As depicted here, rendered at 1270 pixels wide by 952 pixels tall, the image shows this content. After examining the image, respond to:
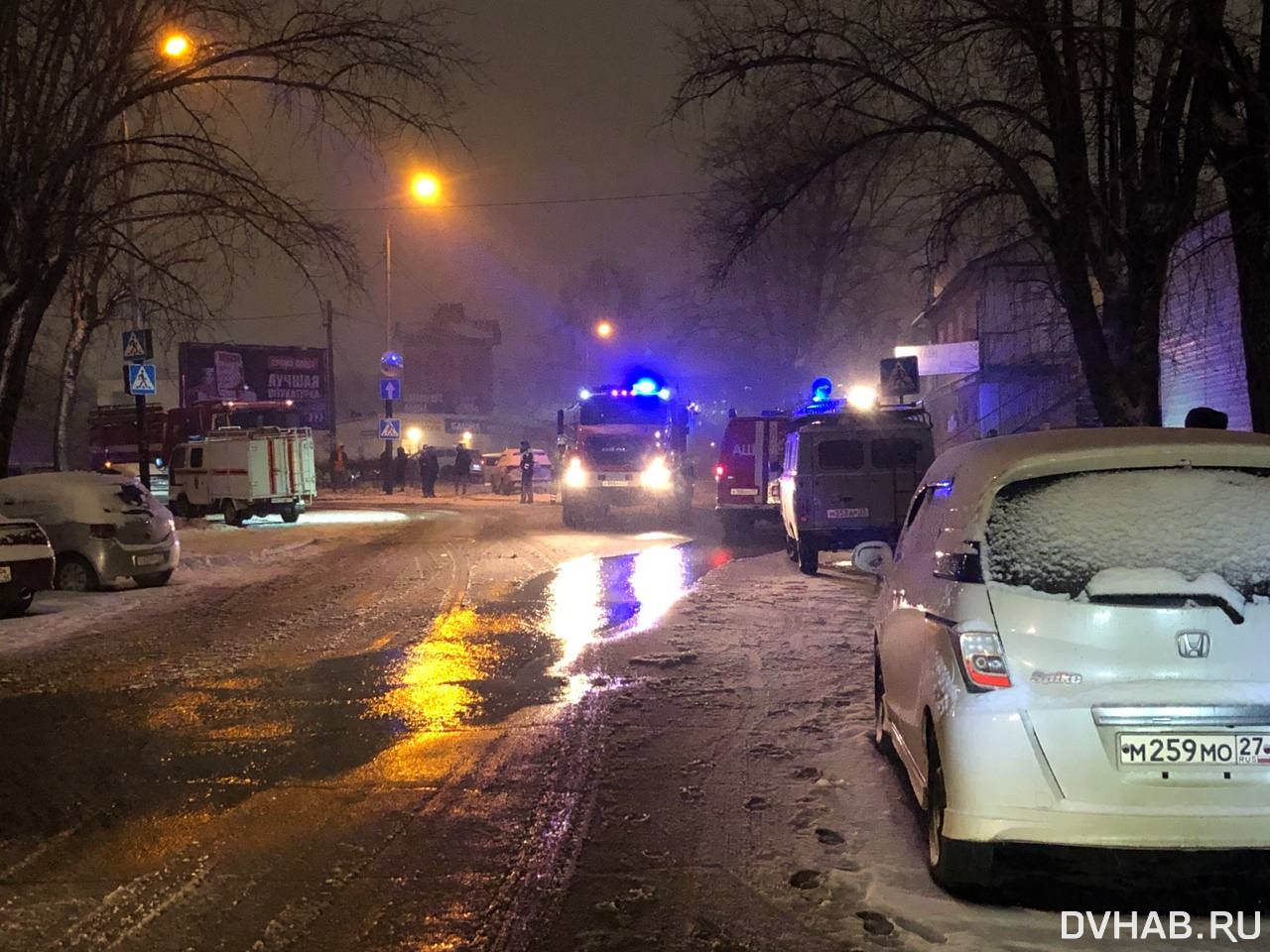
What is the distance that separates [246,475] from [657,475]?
1031cm

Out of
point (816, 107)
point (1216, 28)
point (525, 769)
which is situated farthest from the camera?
point (816, 107)

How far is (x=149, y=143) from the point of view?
1304 centimetres

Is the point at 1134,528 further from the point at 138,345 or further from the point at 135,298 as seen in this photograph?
the point at 135,298

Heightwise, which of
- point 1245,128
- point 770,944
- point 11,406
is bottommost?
point 770,944

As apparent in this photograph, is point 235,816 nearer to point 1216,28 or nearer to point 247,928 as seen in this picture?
point 247,928

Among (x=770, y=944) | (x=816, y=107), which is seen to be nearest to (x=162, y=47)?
(x=816, y=107)

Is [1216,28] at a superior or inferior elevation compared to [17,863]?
superior

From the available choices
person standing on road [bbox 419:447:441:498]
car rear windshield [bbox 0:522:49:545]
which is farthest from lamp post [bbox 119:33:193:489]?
person standing on road [bbox 419:447:441:498]

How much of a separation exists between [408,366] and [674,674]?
7940cm

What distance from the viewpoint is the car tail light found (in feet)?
12.4

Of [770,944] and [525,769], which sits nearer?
[770,944]

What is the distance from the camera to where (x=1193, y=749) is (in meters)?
3.67

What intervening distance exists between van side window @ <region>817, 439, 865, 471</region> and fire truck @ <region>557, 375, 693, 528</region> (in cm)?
893

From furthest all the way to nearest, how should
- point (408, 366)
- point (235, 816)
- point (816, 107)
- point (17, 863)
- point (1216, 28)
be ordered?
point (408, 366) < point (816, 107) < point (1216, 28) < point (235, 816) < point (17, 863)
